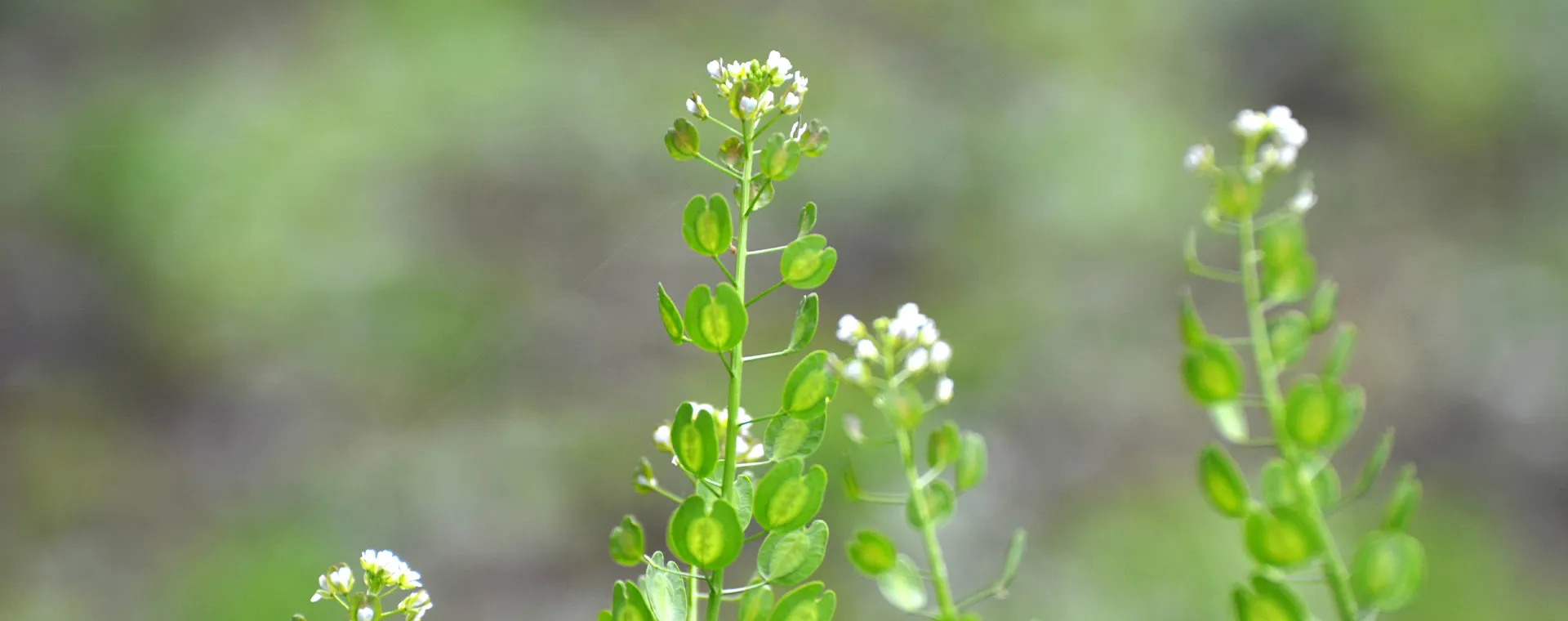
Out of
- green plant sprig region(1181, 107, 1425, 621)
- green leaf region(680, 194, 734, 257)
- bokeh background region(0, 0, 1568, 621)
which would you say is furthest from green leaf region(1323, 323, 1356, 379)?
bokeh background region(0, 0, 1568, 621)

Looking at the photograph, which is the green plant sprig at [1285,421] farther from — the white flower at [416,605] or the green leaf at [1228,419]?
the white flower at [416,605]

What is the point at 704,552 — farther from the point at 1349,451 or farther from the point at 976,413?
the point at 1349,451

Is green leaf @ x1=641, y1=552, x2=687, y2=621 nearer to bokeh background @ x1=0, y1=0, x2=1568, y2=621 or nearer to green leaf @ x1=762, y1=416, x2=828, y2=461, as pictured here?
green leaf @ x1=762, y1=416, x2=828, y2=461

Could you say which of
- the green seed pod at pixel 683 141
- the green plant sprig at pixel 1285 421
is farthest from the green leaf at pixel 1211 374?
the green seed pod at pixel 683 141

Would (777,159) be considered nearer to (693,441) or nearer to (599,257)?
(693,441)

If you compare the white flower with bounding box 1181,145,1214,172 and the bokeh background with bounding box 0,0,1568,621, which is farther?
the bokeh background with bounding box 0,0,1568,621

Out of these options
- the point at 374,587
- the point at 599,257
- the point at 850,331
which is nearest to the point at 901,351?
the point at 850,331
